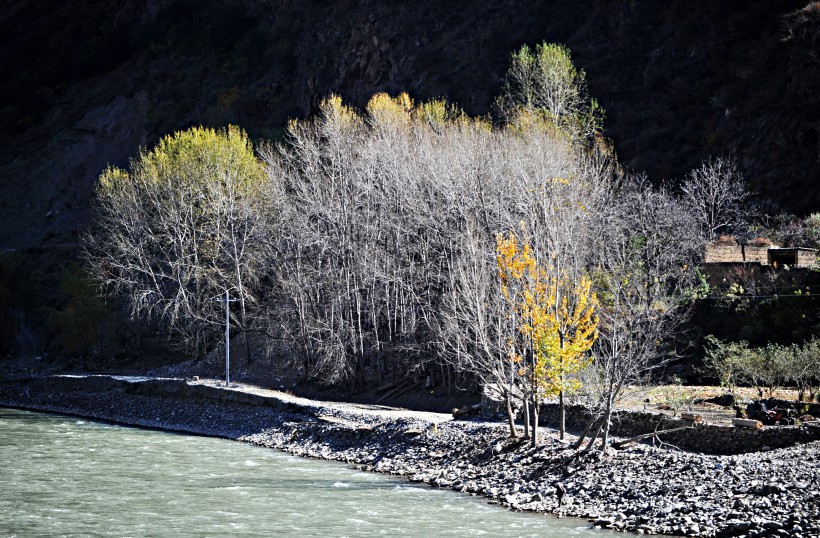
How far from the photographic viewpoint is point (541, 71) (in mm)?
55031

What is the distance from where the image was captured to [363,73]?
3007 inches

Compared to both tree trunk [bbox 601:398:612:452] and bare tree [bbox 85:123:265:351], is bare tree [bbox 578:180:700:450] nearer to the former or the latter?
tree trunk [bbox 601:398:612:452]

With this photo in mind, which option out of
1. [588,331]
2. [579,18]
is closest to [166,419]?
[588,331]

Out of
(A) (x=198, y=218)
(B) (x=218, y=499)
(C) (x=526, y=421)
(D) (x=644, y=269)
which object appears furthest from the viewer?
(A) (x=198, y=218)

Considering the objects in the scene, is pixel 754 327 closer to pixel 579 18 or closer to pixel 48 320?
pixel 579 18

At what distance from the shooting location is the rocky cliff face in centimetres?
5584

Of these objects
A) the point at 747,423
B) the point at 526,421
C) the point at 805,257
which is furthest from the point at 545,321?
the point at 805,257

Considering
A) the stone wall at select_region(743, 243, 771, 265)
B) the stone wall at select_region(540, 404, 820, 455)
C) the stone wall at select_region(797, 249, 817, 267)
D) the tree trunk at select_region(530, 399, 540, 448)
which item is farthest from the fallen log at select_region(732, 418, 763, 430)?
the stone wall at select_region(743, 243, 771, 265)

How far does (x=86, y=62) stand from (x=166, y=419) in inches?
2675

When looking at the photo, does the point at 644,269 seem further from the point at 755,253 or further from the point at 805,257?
the point at 805,257

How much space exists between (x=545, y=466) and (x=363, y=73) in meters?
55.2

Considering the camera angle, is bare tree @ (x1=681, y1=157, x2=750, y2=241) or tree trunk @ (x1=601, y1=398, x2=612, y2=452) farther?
bare tree @ (x1=681, y1=157, x2=750, y2=241)

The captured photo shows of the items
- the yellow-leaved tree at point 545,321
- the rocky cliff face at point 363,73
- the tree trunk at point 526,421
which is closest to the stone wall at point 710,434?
the tree trunk at point 526,421

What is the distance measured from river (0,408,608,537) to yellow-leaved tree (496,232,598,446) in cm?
389
